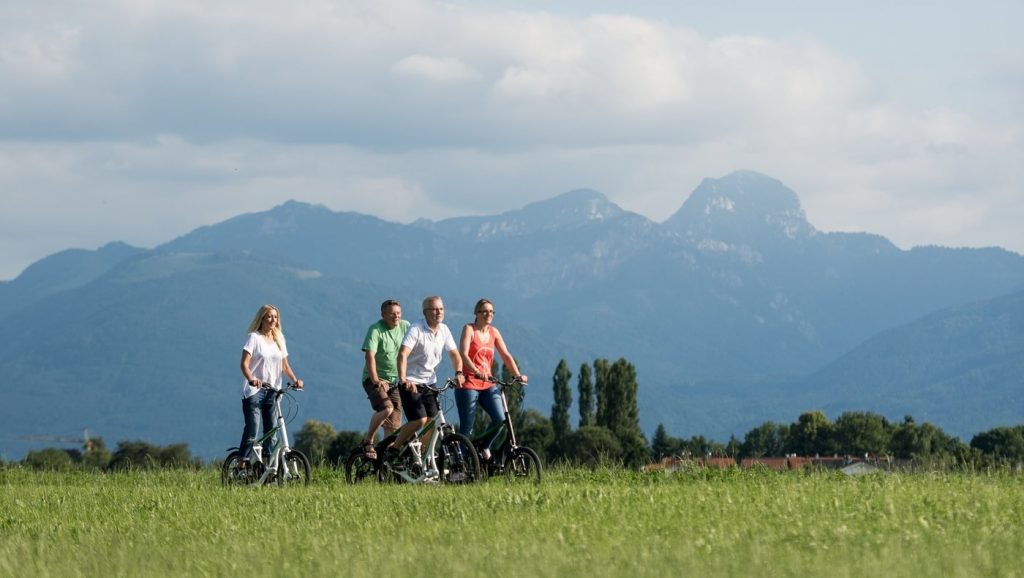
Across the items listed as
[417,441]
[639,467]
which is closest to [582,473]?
[639,467]

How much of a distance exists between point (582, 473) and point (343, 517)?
20.1 ft

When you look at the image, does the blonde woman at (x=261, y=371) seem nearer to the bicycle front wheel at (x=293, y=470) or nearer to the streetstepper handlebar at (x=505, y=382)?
the bicycle front wheel at (x=293, y=470)

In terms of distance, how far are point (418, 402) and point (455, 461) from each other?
85 centimetres

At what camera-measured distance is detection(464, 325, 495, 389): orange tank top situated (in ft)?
61.8

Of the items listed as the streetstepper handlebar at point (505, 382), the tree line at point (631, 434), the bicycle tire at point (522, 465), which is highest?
the tree line at point (631, 434)

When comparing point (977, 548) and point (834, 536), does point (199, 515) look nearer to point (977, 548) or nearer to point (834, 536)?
point (834, 536)

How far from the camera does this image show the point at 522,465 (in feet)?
60.1

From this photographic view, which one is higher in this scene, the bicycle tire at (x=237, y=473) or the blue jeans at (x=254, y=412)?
the blue jeans at (x=254, y=412)

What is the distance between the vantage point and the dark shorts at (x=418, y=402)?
18.6m

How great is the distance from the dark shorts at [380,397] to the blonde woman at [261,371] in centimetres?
95

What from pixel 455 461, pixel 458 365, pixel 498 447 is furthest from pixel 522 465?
pixel 458 365

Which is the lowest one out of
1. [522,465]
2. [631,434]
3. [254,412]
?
[522,465]

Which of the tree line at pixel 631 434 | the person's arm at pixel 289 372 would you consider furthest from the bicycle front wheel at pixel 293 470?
the tree line at pixel 631 434

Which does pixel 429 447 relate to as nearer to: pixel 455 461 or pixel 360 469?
pixel 455 461
